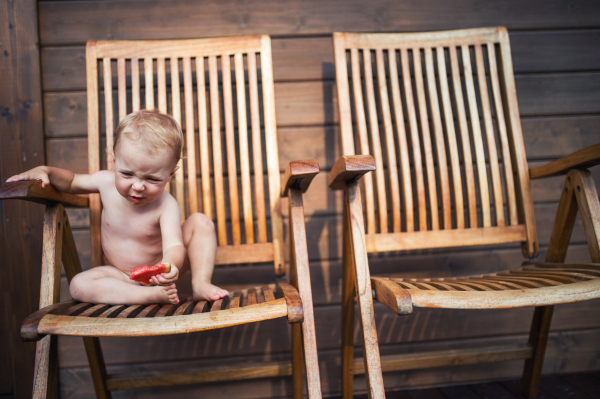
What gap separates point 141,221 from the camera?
3.00 feet

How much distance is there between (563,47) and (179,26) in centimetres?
125

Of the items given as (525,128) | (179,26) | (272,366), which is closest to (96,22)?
(179,26)

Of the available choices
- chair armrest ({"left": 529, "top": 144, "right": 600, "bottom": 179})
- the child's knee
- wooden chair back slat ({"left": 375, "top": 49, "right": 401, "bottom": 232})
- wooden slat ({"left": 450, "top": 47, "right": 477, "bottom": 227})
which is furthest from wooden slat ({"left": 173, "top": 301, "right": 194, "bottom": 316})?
chair armrest ({"left": 529, "top": 144, "right": 600, "bottom": 179})

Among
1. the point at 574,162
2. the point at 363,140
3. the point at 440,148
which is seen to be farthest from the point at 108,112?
the point at 574,162

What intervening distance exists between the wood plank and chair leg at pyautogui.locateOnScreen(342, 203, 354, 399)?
71 centimetres

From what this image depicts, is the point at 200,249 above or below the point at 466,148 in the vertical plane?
below

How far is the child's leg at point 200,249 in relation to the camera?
85cm

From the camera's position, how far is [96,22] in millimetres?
1188

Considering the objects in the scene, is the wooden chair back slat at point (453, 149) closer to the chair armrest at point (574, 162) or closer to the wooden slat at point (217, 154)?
the chair armrest at point (574, 162)

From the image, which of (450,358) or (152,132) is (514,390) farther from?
(152,132)

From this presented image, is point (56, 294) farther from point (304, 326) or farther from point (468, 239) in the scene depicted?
point (468, 239)

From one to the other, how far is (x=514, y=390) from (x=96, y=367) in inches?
47.0

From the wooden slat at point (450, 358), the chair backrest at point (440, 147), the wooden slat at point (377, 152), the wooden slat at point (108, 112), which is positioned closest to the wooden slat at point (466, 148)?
the chair backrest at point (440, 147)

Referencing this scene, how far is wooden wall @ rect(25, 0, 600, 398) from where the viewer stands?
1192 millimetres
